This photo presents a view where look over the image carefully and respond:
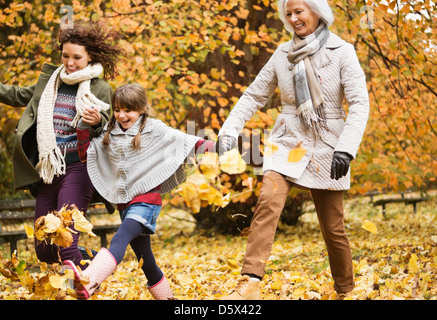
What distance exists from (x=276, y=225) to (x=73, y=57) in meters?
1.83

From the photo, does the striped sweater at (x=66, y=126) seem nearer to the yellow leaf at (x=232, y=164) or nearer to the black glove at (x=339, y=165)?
the yellow leaf at (x=232, y=164)

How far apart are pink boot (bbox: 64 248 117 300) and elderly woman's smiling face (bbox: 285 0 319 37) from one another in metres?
Answer: 1.76

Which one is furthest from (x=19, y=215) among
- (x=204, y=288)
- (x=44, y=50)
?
(x=204, y=288)

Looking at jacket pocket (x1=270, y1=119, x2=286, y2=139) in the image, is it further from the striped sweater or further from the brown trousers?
the striped sweater

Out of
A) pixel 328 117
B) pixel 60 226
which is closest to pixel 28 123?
pixel 60 226

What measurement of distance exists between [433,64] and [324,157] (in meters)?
2.70

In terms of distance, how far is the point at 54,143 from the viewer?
3754mm

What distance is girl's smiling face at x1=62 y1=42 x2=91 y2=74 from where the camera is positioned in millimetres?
3859

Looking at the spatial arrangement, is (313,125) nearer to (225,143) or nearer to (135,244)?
(225,143)

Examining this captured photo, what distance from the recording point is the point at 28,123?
12.6 feet

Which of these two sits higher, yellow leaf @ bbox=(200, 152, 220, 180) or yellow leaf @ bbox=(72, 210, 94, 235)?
yellow leaf @ bbox=(200, 152, 220, 180)

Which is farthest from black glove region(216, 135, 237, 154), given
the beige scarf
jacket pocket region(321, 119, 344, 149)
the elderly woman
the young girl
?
jacket pocket region(321, 119, 344, 149)

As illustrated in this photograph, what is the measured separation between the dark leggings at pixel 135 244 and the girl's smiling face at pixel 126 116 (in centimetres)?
64
